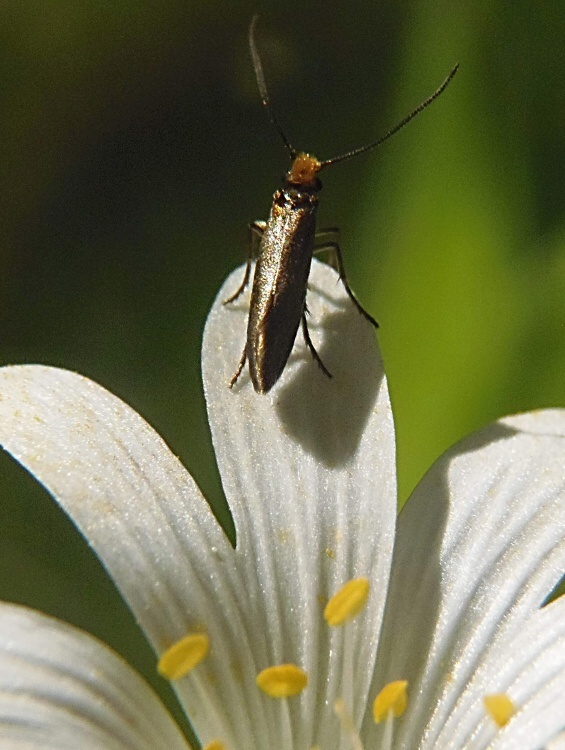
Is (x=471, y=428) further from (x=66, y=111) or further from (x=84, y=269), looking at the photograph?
(x=66, y=111)

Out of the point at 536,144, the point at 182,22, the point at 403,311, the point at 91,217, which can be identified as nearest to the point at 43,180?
the point at 91,217

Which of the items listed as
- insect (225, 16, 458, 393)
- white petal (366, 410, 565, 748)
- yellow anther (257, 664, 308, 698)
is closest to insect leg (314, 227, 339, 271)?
insect (225, 16, 458, 393)

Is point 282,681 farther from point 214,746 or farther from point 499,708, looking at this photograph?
point 499,708

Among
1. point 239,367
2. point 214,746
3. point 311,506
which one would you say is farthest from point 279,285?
point 214,746

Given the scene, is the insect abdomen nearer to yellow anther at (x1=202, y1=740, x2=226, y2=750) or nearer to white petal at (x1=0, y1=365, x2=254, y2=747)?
white petal at (x1=0, y1=365, x2=254, y2=747)

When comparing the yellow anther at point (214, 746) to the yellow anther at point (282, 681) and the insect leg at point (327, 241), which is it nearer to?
the yellow anther at point (282, 681)
